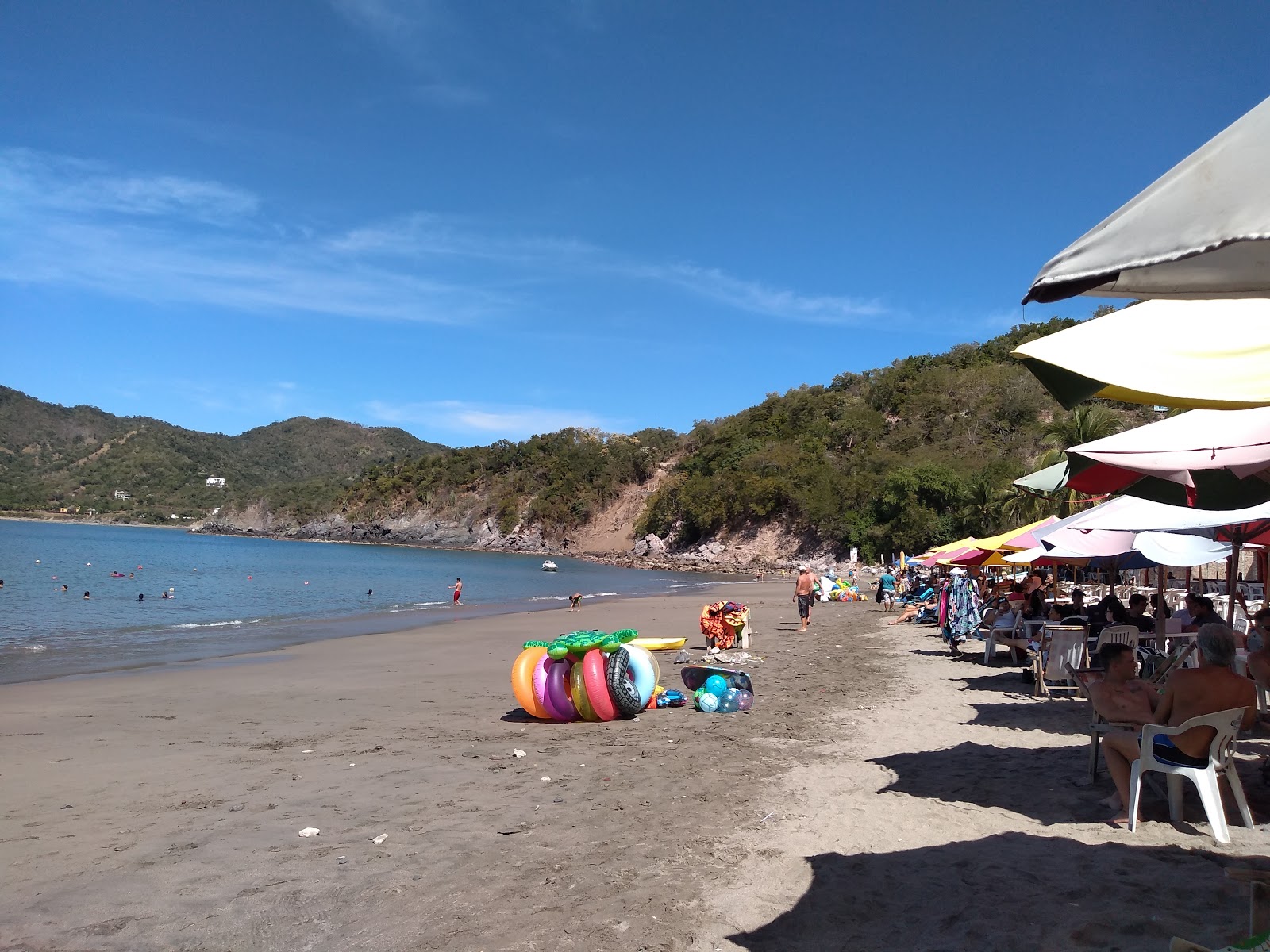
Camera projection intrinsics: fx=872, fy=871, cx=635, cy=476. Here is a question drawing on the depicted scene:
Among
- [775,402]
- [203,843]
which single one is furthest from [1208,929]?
[775,402]

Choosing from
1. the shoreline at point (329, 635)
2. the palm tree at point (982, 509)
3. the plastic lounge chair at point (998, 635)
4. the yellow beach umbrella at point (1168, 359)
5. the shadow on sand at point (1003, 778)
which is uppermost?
the palm tree at point (982, 509)

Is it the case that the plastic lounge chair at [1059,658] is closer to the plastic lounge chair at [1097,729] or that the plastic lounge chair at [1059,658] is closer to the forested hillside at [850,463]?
the plastic lounge chair at [1097,729]

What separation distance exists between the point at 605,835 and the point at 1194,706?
338 cm

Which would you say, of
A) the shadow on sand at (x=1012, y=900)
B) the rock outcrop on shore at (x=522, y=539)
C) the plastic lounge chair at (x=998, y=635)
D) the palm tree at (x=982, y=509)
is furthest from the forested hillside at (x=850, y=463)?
the shadow on sand at (x=1012, y=900)

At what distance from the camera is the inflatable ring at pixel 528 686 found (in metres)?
8.99

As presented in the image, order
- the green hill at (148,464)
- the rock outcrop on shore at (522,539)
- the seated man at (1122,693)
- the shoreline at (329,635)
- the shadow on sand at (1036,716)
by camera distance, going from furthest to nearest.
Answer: the green hill at (148,464) → the rock outcrop on shore at (522,539) → the shoreline at (329,635) → the shadow on sand at (1036,716) → the seated man at (1122,693)

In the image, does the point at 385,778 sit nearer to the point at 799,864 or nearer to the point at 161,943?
the point at 161,943

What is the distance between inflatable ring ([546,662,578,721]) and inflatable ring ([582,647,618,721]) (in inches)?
8.4

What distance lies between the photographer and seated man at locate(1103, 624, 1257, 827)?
4.68 metres

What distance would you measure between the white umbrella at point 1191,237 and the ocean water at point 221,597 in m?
16.7

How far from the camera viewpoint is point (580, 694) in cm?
880

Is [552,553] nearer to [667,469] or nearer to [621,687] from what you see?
[667,469]

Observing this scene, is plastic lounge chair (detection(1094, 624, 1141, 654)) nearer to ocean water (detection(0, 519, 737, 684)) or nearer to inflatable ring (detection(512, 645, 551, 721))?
inflatable ring (detection(512, 645, 551, 721))

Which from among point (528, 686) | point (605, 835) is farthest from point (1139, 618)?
point (605, 835)
